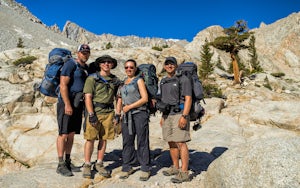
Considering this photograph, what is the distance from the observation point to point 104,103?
5.16m

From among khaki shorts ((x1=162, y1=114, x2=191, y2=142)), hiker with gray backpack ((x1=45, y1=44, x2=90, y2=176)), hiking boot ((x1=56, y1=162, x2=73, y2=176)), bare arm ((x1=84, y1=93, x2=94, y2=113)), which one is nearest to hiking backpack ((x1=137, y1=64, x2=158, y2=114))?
khaki shorts ((x1=162, y1=114, x2=191, y2=142))

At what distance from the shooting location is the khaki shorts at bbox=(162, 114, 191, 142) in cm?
483

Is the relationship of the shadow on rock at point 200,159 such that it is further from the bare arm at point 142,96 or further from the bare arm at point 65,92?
the bare arm at point 65,92

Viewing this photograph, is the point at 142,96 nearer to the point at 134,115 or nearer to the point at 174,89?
the point at 134,115

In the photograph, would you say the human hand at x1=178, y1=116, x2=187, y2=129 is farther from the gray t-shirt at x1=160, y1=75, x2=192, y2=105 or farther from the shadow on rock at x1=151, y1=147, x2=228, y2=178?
the shadow on rock at x1=151, y1=147, x2=228, y2=178

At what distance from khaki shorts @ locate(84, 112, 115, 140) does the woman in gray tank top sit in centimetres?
32

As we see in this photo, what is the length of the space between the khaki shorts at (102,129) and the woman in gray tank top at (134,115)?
317 mm

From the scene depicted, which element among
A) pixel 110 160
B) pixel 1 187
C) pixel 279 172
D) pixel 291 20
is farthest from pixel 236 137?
pixel 291 20

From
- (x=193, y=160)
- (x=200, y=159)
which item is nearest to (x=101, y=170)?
(x=193, y=160)

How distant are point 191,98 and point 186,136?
757 millimetres

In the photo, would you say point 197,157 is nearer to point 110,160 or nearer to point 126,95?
point 110,160

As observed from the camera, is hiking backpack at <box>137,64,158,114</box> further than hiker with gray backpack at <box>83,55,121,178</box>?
Yes

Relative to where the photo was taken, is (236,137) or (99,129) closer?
(99,129)

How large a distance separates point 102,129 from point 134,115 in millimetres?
789
